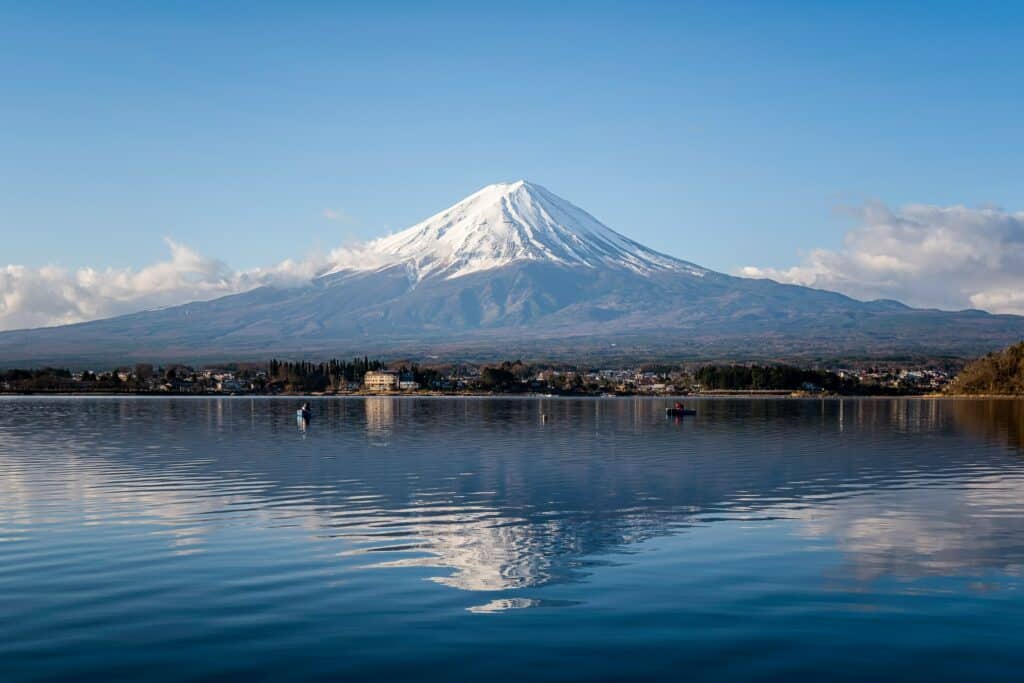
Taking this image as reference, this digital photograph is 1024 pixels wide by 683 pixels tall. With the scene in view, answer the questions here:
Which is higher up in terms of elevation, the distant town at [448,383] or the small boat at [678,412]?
the distant town at [448,383]

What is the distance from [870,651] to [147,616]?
8.60 m

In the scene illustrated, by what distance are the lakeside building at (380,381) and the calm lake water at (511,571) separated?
138 metres

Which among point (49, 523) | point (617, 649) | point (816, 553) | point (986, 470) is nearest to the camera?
point (617, 649)

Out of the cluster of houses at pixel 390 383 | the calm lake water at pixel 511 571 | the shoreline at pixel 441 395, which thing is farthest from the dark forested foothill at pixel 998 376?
the calm lake water at pixel 511 571

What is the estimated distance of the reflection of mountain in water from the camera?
18828mm

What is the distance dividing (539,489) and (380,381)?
150m

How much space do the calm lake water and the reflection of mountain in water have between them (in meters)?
0.14

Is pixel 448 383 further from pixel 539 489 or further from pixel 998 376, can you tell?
pixel 539 489

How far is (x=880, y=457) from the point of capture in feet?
130

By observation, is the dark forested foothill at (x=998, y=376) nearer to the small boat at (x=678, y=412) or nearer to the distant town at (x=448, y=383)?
the distant town at (x=448, y=383)

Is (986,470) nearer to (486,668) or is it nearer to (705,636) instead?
(705,636)

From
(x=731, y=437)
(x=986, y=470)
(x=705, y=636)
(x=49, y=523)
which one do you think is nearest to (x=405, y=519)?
(x=49, y=523)

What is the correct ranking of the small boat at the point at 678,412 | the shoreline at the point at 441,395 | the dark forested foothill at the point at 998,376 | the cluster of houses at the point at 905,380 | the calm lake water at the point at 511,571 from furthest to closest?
the cluster of houses at the point at 905,380, the shoreline at the point at 441,395, the dark forested foothill at the point at 998,376, the small boat at the point at 678,412, the calm lake water at the point at 511,571

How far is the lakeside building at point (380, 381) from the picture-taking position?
17362cm
